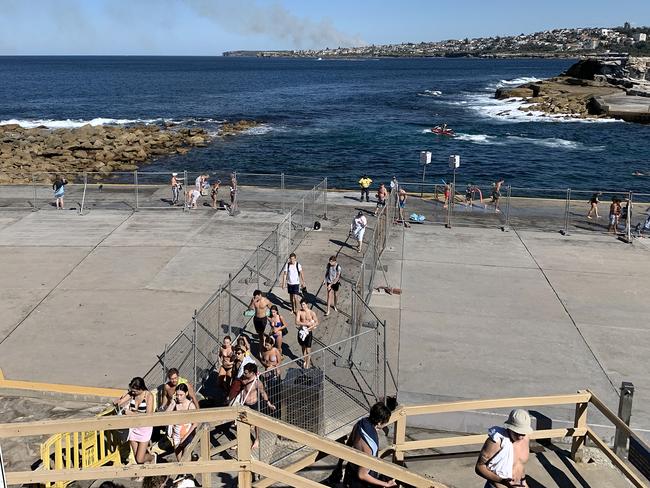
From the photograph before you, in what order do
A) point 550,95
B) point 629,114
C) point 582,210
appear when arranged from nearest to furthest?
1. point 582,210
2. point 629,114
3. point 550,95

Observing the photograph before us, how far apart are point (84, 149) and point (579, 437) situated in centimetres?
4754

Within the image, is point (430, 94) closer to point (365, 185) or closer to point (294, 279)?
point (365, 185)

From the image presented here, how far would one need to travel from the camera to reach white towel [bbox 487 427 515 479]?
7.06 meters

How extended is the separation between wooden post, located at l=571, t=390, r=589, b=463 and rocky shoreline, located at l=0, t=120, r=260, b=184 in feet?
108

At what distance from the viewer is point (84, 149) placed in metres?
50.8

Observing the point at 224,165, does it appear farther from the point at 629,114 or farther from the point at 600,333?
the point at 629,114

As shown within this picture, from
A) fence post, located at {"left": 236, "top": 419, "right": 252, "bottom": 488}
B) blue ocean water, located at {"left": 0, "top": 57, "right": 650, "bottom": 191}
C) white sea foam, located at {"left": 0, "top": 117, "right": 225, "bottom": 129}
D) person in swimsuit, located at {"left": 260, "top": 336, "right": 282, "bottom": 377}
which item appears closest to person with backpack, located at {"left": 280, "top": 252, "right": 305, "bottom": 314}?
person in swimsuit, located at {"left": 260, "top": 336, "right": 282, "bottom": 377}

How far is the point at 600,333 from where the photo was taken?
591 inches

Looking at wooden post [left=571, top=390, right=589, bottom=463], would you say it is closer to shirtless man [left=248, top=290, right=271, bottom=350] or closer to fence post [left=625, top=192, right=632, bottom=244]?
shirtless man [left=248, top=290, right=271, bottom=350]

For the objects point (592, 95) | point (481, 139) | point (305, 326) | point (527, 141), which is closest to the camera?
point (305, 326)

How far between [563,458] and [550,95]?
97337 millimetres

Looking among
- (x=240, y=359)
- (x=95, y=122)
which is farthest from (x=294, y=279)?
(x=95, y=122)

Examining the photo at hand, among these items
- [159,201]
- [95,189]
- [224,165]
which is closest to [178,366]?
[159,201]

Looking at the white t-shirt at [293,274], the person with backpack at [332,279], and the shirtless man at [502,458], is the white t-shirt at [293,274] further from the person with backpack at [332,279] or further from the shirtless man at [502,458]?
the shirtless man at [502,458]
